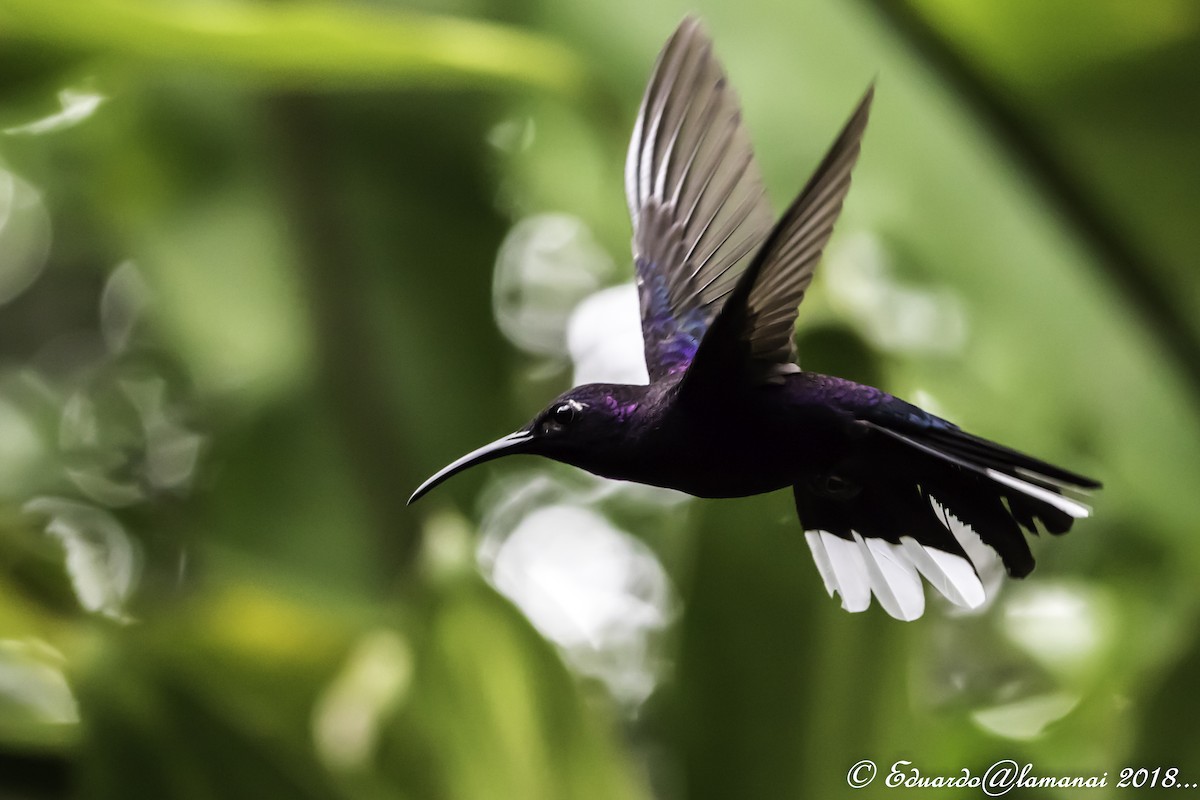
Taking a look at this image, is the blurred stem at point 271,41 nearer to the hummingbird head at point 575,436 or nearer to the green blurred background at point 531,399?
the green blurred background at point 531,399

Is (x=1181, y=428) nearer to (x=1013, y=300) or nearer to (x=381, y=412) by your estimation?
(x=1013, y=300)

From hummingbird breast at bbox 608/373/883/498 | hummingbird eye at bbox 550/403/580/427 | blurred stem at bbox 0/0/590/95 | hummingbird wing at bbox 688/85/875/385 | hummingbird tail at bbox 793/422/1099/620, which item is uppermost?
blurred stem at bbox 0/0/590/95

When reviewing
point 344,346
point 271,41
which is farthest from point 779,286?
point 344,346

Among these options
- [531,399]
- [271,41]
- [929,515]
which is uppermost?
[271,41]

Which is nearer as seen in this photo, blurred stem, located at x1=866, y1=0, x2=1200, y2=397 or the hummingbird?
the hummingbird

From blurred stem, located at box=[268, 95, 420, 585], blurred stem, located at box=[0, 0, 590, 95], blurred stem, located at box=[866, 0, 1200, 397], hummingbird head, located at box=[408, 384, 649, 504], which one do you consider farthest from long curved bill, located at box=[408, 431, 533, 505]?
blurred stem, located at box=[268, 95, 420, 585]

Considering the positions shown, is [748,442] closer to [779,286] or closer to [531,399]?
[779,286]

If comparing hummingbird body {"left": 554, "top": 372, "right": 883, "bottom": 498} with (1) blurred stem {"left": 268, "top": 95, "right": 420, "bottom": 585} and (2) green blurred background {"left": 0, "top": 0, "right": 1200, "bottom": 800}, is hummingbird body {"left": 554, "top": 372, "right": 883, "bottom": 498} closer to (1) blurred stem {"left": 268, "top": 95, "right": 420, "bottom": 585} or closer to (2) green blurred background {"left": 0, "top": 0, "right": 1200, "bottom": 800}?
(2) green blurred background {"left": 0, "top": 0, "right": 1200, "bottom": 800}

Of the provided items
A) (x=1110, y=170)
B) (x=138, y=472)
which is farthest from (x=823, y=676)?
(x=138, y=472)
